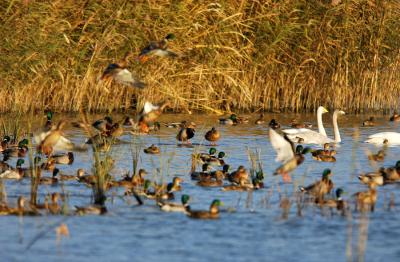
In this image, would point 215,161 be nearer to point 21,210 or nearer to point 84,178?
point 84,178

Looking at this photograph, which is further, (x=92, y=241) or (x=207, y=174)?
(x=207, y=174)

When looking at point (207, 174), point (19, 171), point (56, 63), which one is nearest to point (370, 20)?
point (56, 63)

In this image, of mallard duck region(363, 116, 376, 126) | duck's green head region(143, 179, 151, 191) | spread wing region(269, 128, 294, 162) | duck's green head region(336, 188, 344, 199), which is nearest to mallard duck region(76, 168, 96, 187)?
duck's green head region(143, 179, 151, 191)

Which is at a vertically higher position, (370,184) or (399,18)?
(399,18)

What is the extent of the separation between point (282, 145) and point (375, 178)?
2.15 m

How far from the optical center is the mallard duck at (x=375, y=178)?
14859 mm

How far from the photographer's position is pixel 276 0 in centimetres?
2344

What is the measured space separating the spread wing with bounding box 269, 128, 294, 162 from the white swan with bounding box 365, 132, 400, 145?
702 centimetres

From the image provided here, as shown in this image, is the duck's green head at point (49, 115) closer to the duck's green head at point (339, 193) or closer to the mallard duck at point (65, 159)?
the mallard duck at point (65, 159)

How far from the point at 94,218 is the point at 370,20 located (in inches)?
525

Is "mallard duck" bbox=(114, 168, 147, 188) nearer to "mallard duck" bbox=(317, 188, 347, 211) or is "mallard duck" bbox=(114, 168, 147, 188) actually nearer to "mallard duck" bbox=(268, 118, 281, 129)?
"mallard duck" bbox=(317, 188, 347, 211)

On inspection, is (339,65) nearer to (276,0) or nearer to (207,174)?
(276,0)

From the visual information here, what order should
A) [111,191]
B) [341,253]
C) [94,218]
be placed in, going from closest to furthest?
[341,253], [94,218], [111,191]

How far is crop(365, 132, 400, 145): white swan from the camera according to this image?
20219mm
